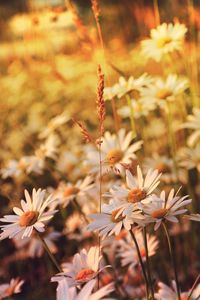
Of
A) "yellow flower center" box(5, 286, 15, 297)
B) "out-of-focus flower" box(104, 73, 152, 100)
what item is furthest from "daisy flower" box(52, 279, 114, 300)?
"out-of-focus flower" box(104, 73, 152, 100)

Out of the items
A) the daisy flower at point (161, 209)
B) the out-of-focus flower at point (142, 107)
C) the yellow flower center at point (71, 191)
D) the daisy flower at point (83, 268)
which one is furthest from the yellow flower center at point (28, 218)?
the out-of-focus flower at point (142, 107)

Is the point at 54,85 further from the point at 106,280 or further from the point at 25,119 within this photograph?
the point at 106,280

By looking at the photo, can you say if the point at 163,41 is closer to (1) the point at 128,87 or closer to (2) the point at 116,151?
(1) the point at 128,87

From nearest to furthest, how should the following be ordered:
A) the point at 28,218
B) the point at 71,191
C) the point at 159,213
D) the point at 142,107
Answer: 1. the point at 159,213
2. the point at 28,218
3. the point at 71,191
4. the point at 142,107

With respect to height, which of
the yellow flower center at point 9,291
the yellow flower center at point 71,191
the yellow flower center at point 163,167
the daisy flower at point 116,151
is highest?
the daisy flower at point 116,151

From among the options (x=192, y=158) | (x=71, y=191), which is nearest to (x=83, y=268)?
(x=71, y=191)

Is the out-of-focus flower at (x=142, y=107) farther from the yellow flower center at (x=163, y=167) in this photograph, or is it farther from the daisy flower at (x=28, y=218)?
the daisy flower at (x=28, y=218)

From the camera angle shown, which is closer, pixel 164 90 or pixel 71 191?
pixel 71 191
